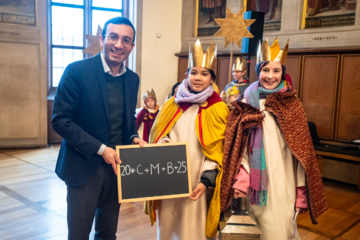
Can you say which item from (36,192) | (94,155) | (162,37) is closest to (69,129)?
(94,155)

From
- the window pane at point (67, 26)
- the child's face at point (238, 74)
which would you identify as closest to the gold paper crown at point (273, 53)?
the child's face at point (238, 74)

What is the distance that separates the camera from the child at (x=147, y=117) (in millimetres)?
4965

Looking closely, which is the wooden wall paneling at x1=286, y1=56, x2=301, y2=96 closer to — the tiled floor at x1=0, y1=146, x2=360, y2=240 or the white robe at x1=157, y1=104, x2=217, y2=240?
the tiled floor at x1=0, y1=146, x2=360, y2=240

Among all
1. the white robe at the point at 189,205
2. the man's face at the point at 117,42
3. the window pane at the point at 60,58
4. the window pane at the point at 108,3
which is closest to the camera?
the man's face at the point at 117,42

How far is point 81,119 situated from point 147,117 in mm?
3186

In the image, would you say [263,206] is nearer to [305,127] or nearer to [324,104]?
[305,127]

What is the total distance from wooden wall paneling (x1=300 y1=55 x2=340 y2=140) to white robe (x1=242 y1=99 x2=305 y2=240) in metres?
4.65

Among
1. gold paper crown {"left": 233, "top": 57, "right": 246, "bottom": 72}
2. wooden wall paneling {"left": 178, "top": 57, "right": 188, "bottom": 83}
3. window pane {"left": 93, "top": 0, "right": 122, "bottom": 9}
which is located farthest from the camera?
wooden wall paneling {"left": 178, "top": 57, "right": 188, "bottom": 83}

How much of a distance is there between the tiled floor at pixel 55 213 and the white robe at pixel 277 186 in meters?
1.36

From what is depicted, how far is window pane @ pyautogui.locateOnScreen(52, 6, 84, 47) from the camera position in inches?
318

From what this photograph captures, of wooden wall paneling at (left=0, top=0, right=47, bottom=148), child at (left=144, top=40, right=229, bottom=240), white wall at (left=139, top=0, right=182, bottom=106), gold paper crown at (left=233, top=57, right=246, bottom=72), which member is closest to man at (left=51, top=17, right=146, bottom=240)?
child at (left=144, top=40, right=229, bottom=240)

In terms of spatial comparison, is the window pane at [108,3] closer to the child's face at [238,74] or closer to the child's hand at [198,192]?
the child's face at [238,74]

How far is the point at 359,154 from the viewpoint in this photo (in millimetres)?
4922

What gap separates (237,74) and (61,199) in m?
3.29
